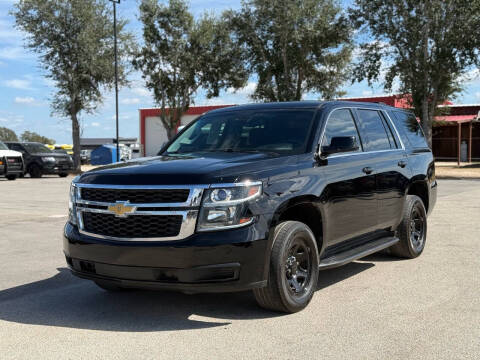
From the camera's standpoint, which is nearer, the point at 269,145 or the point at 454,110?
the point at 269,145

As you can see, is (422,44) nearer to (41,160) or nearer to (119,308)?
(41,160)

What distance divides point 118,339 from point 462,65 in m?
31.1

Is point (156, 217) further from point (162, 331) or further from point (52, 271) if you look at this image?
point (52, 271)

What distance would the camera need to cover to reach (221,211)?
15.0 feet

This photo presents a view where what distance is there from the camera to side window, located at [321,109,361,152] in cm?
566

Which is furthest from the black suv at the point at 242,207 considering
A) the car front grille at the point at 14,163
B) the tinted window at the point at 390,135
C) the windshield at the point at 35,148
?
A: the windshield at the point at 35,148

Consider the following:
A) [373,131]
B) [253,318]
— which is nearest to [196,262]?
[253,318]

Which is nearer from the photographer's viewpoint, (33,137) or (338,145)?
(338,145)

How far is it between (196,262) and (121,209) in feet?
2.47

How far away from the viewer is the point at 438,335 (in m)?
4.50

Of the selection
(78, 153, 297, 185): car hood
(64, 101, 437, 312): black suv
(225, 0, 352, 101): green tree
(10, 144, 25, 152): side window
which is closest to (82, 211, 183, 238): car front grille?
(64, 101, 437, 312): black suv

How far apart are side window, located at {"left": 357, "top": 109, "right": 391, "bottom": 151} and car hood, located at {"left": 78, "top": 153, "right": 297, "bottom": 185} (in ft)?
5.56

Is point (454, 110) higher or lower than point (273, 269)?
higher

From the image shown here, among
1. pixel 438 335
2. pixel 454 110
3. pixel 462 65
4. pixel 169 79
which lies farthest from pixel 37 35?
pixel 438 335
